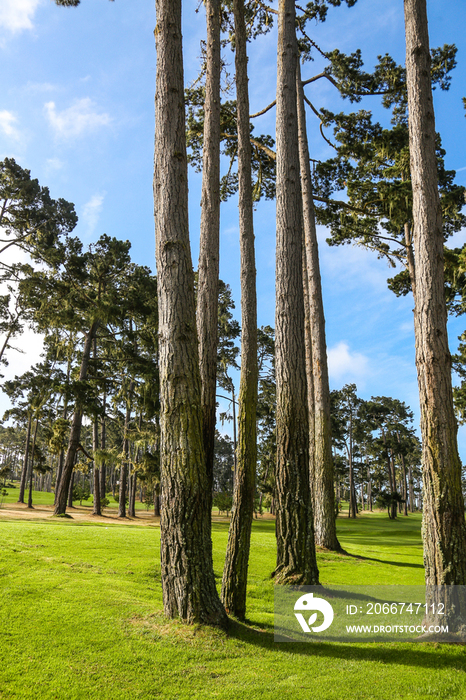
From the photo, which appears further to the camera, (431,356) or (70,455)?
(70,455)

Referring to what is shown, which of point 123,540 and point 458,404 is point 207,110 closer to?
point 123,540

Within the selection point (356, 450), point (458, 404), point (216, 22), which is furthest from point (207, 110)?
point (356, 450)

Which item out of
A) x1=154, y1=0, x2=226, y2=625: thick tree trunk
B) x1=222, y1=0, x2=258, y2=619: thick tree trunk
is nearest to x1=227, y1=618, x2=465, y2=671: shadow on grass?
x1=154, y1=0, x2=226, y2=625: thick tree trunk

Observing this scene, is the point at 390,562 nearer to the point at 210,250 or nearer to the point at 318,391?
the point at 318,391

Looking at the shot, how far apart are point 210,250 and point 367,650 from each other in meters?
5.70

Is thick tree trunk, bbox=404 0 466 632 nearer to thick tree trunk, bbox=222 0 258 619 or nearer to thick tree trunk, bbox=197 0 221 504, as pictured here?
thick tree trunk, bbox=222 0 258 619

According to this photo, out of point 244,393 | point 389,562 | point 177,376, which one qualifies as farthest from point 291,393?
point 389,562

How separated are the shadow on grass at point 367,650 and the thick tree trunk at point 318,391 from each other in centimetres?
765

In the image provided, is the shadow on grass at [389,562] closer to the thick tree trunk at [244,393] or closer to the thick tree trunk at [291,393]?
the thick tree trunk at [291,393]

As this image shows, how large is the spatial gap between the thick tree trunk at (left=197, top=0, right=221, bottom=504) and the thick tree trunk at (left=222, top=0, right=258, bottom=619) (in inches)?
24.1

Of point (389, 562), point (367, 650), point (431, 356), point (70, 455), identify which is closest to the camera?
point (367, 650)

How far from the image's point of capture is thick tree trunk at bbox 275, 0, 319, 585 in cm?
696

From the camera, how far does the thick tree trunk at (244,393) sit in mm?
5914

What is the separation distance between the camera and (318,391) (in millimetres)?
13266
